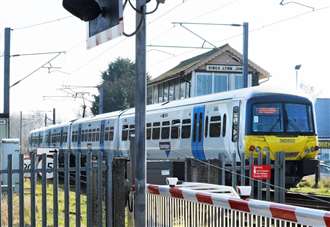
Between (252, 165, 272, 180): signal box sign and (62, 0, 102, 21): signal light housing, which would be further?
(252, 165, 272, 180): signal box sign

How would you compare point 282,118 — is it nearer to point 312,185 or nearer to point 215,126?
point 215,126

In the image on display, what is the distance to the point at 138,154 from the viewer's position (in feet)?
16.8

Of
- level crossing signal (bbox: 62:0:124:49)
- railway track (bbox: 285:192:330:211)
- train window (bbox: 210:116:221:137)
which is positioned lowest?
railway track (bbox: 285:192:330:211)

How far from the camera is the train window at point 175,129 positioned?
829 inches

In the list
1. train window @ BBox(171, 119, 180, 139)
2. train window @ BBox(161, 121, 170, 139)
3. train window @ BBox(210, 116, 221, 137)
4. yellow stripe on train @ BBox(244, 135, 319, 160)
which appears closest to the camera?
yellow stripe on train @ BBox(244, 135, 319, 160)

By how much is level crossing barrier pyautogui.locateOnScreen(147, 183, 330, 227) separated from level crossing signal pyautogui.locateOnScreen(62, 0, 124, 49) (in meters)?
1.66

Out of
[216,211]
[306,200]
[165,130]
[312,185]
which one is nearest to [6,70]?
[165,130]

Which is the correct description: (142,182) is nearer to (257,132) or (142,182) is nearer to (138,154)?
(138,154)

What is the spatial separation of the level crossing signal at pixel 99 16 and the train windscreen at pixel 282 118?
41.9ft

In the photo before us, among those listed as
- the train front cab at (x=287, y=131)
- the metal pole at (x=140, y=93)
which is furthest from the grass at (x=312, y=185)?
the metal pole at (x=140, y=93)

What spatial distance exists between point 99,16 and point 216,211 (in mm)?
1931

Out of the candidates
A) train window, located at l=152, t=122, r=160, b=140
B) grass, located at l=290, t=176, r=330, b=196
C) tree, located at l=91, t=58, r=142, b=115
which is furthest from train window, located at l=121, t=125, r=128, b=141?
tree, located at l=91, t=58, r=142, b=115

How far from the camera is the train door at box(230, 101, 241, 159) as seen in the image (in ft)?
58.4

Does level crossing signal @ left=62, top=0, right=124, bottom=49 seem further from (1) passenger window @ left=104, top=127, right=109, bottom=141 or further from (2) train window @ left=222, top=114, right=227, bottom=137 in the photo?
(1) passenger window @ left=104, top=127, right=109, bottom=141
